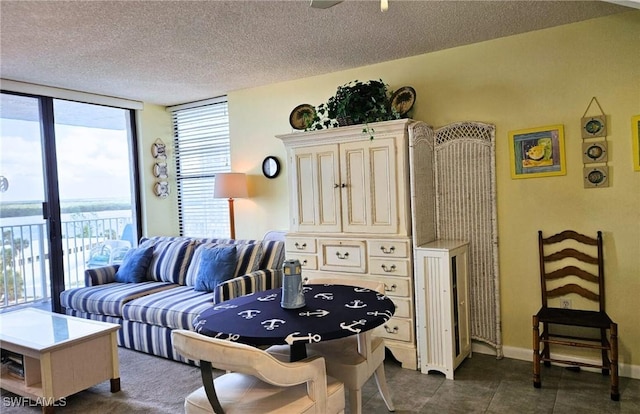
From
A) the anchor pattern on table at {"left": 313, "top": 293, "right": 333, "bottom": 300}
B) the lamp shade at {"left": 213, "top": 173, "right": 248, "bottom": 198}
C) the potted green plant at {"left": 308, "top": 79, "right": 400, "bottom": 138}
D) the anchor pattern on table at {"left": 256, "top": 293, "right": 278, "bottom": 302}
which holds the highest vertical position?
the potted green plant at {"left": 308, "top": 79, "right": 400, "bottom": 138}

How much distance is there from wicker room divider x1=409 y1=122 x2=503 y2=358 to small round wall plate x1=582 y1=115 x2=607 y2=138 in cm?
60


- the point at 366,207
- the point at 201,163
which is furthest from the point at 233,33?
the point at 201,163

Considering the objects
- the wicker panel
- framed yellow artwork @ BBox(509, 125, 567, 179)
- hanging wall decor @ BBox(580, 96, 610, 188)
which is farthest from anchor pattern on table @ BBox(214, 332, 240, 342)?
hanging wall decor @ BBox(580, 96, 610, 188)

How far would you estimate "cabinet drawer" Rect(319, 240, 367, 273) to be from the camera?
10.9 ft

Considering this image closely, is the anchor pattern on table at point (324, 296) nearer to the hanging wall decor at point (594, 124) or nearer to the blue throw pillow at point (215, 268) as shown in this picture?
the blue throw pillow at point (215, 268)

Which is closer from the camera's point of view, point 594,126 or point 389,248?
point 594,126

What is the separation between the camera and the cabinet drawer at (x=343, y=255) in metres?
3.31

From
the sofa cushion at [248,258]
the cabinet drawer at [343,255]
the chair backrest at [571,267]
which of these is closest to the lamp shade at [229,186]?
the sofa cushion at [248,258]

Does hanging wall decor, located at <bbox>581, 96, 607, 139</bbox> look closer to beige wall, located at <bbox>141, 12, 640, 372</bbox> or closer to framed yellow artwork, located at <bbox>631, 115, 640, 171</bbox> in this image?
beige wall, located at <bbox>141, 12, 640, 372</bbox>

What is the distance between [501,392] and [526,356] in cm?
64

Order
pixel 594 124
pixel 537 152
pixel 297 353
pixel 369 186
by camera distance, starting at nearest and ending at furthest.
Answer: pixel 297 353 < pixel 594 124 < pixel 537 152 < pixel 369 186

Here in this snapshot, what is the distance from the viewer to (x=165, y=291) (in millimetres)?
3896

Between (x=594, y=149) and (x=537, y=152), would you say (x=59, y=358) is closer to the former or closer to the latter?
(x=537, y=152)

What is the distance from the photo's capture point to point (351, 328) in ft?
5.83
